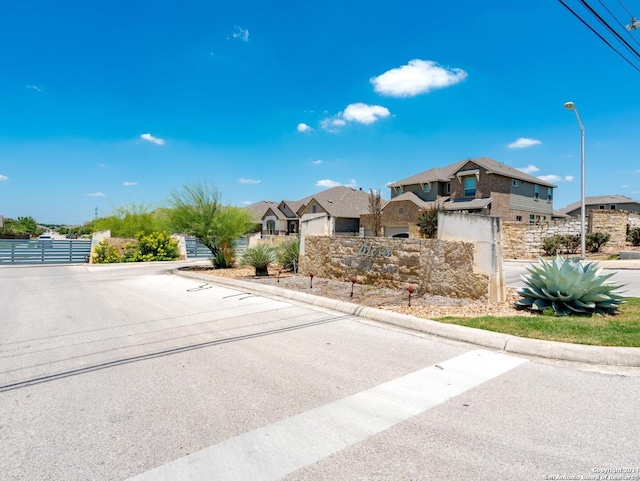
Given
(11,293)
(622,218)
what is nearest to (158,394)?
(11,293)

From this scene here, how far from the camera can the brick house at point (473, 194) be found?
34.8m

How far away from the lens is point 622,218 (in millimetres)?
25594

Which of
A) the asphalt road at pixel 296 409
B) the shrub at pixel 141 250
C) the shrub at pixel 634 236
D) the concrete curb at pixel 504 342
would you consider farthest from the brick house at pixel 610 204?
the asphalt road at pixel 296 409

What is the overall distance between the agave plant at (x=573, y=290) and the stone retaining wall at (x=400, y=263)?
115 cm

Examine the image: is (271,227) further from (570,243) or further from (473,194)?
(570,243)

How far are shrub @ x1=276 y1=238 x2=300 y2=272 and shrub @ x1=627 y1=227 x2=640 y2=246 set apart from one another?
77.7 ft

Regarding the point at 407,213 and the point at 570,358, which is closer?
the point at 570,358

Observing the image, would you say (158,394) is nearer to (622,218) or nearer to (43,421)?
(43,421)

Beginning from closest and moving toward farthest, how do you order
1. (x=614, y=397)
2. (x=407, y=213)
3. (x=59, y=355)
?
(x=614, y=397) < (x=59, y=355) < (x=407, y=213)

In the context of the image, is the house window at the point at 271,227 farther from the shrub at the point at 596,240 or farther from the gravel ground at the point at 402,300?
the gravel ground at the point at 402,300

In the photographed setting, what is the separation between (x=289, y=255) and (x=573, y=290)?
995 cm

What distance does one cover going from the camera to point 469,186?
36.7m

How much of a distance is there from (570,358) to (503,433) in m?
2.49

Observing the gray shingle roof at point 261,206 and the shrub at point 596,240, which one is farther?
the gray shingle roof at point 261,206
